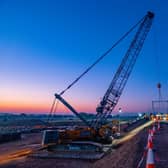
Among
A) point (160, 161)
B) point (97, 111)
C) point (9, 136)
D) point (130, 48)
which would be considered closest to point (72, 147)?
point (160, 161)

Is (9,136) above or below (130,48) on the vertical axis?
below

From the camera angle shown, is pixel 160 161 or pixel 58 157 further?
pixel 58 157

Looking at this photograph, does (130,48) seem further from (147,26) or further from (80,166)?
(80,166)

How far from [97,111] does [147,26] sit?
1546 cm

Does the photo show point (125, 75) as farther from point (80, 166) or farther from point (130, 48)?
point (80, 166)

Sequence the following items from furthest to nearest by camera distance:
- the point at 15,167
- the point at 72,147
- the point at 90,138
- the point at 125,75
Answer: the point at 125,75
the point at 90,138
the point at 72,147
the point at 15,167

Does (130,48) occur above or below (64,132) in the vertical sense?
above

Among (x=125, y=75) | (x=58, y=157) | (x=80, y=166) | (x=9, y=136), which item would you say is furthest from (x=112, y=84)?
(x=80, y=166)

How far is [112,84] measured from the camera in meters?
37.7

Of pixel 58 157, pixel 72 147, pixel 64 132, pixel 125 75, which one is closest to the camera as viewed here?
pixel 58 157

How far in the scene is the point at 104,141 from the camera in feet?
87.8

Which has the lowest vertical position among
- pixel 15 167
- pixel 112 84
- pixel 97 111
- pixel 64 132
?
pixel 15 167

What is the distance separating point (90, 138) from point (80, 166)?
12065 mm

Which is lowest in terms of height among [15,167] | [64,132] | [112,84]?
[15,167]
